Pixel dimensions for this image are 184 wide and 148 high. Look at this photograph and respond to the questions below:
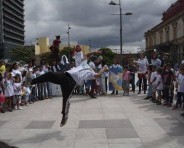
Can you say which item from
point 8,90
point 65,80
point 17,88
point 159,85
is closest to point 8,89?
point 8,90

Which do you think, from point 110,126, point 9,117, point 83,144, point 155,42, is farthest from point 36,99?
point 155,42

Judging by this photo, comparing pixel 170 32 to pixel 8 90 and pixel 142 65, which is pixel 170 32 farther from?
pixel 8 90

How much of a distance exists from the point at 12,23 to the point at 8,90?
5343 inches

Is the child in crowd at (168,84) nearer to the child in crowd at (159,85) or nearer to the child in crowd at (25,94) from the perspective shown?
the child in crowd at (159,85)

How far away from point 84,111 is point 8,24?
129 meters

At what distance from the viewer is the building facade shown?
59.6 m

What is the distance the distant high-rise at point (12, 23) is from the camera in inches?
5143

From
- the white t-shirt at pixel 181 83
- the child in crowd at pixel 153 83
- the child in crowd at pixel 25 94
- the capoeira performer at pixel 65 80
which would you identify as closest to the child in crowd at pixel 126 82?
the child in crowd at pixel 153 83

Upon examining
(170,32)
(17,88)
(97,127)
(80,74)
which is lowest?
(97,127)

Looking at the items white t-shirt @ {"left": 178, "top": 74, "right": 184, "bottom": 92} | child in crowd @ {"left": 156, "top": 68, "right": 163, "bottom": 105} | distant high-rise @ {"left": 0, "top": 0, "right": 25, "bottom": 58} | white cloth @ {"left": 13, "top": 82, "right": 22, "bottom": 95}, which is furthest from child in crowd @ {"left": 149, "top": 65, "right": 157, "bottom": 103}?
distant high-rise @ {"left": 0, "top": 0, "right": 25, "bottom": 58}

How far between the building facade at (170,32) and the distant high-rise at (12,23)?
54171 millimetres

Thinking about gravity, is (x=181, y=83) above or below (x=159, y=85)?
above

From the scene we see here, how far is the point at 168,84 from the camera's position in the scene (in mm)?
13859

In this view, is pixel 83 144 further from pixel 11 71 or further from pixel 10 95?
pixel 11 71
